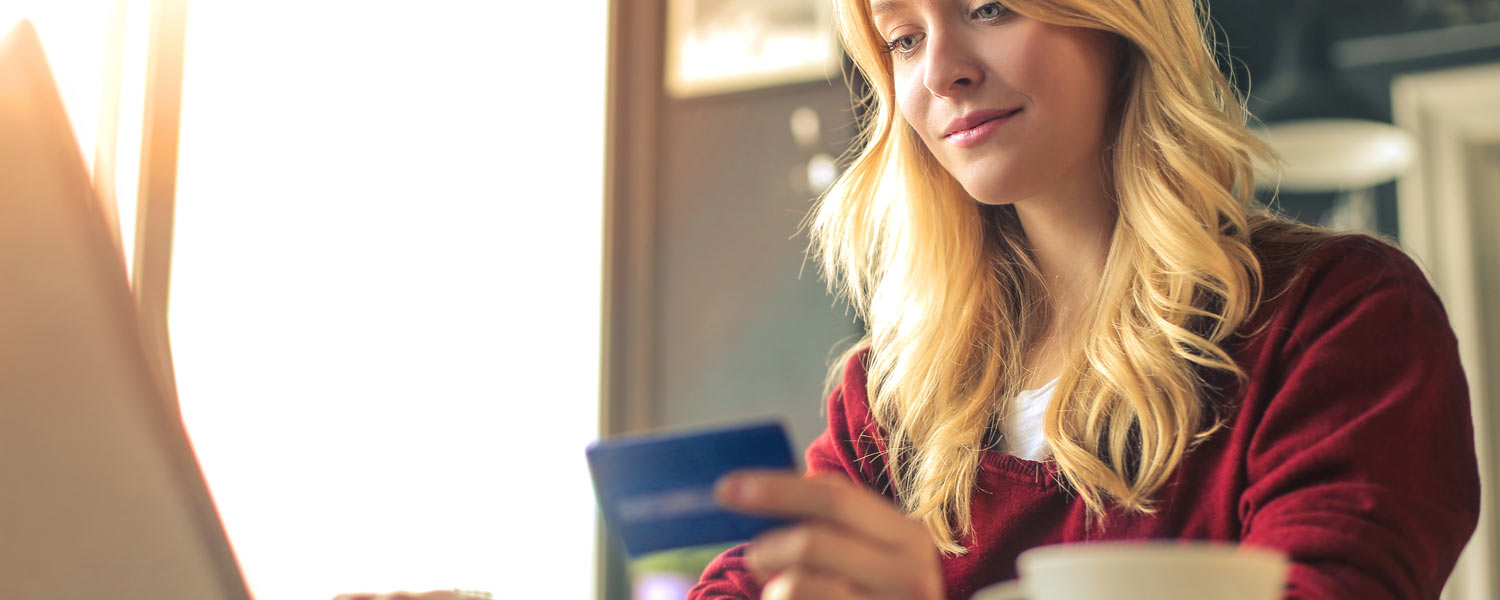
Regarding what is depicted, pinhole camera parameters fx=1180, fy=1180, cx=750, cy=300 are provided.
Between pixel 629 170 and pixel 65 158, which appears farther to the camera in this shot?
pixel 629 170

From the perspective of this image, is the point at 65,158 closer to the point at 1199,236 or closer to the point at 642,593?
the point at 1199,236

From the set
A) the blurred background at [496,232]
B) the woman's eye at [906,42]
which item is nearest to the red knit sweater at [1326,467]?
the woman's eye at [906,42]

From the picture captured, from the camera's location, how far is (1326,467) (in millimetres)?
796

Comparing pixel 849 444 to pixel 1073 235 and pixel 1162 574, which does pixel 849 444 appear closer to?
pixel 1073 235

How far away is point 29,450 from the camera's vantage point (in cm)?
42

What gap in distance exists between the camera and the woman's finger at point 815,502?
1.48 feet

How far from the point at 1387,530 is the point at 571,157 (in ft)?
6.95

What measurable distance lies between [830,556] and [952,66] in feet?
2.32

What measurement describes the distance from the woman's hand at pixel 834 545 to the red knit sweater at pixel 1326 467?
1.02 ft

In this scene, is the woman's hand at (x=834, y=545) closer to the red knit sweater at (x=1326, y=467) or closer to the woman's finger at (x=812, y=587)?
the woman's finger at (x=812, y=587)

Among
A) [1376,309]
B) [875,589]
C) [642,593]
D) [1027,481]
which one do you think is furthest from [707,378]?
[875,589]

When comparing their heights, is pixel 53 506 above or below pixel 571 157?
below

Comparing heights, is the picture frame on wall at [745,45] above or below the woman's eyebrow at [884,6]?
above

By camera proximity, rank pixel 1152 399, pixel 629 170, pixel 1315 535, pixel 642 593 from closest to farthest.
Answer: pixel 1315 535
pixel 1152 399
pixel 642 593
pixel 629 170
